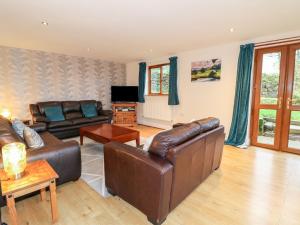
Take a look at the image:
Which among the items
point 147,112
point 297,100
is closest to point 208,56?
point 297,100

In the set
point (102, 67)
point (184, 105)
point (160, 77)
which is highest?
point (102, 67)

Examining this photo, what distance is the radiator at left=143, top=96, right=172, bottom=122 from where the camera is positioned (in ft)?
17.7

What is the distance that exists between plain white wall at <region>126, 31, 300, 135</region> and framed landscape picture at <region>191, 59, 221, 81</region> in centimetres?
9

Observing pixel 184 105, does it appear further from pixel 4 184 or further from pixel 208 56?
pixel 4 184

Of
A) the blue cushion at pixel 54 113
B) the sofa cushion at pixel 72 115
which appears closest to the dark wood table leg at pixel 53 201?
the blue cushion at pixel 54 113

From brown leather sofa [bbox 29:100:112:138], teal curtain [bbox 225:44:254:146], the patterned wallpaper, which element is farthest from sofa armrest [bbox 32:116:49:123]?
teal curtain [bbox 225:44:254:146]

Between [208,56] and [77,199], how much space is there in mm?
4029

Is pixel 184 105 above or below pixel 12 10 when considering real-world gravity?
below

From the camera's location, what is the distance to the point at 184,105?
16.4ft

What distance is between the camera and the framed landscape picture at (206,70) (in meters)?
4.19

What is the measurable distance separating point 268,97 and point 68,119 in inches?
185

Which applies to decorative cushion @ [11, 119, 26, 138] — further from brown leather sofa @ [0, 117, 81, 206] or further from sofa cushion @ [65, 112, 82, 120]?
sofa cushion @ [65, 112, 82, 120]

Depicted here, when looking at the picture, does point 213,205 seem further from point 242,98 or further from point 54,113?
point 54,113

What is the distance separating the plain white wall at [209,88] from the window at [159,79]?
0.25m
